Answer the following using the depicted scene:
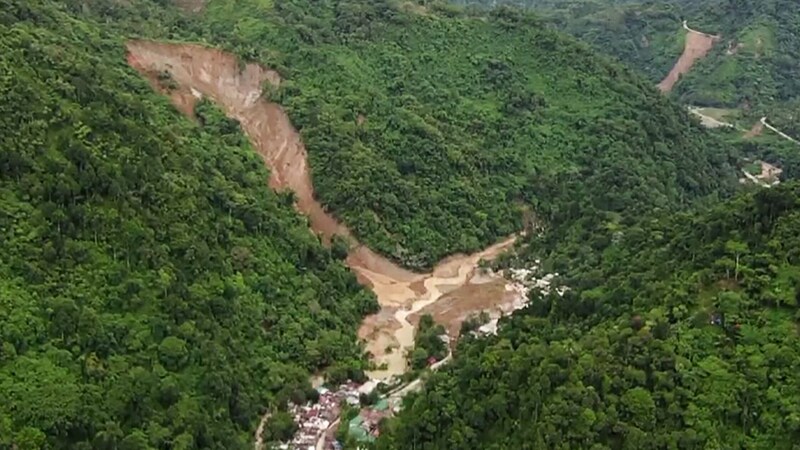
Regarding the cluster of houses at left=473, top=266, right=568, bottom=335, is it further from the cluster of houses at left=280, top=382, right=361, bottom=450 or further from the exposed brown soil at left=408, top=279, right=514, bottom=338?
the cluster of houses at left=280, top=382, right=361, bottom=450

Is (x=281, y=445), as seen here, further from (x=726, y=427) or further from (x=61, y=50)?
(x=61, y=50)

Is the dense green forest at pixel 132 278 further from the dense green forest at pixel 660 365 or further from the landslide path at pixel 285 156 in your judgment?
the dense green forest at pixel 660 365

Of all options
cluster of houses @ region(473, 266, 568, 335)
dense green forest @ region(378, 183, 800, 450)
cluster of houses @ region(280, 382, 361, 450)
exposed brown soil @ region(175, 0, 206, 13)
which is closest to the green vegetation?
cluster of houses @ region(473, 266, 568, 335)

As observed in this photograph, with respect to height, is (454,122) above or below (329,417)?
above

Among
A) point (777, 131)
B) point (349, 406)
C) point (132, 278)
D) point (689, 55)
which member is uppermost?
point (132, 278)

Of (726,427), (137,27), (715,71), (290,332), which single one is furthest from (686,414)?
(715,71)

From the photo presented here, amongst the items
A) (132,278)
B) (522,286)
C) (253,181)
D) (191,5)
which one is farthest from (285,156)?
(132,278)

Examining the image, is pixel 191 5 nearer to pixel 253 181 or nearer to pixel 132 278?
pixel 253 181

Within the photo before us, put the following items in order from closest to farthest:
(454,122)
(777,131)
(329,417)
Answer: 1. (329,417)
2. (454,122)
3. (777,131)
